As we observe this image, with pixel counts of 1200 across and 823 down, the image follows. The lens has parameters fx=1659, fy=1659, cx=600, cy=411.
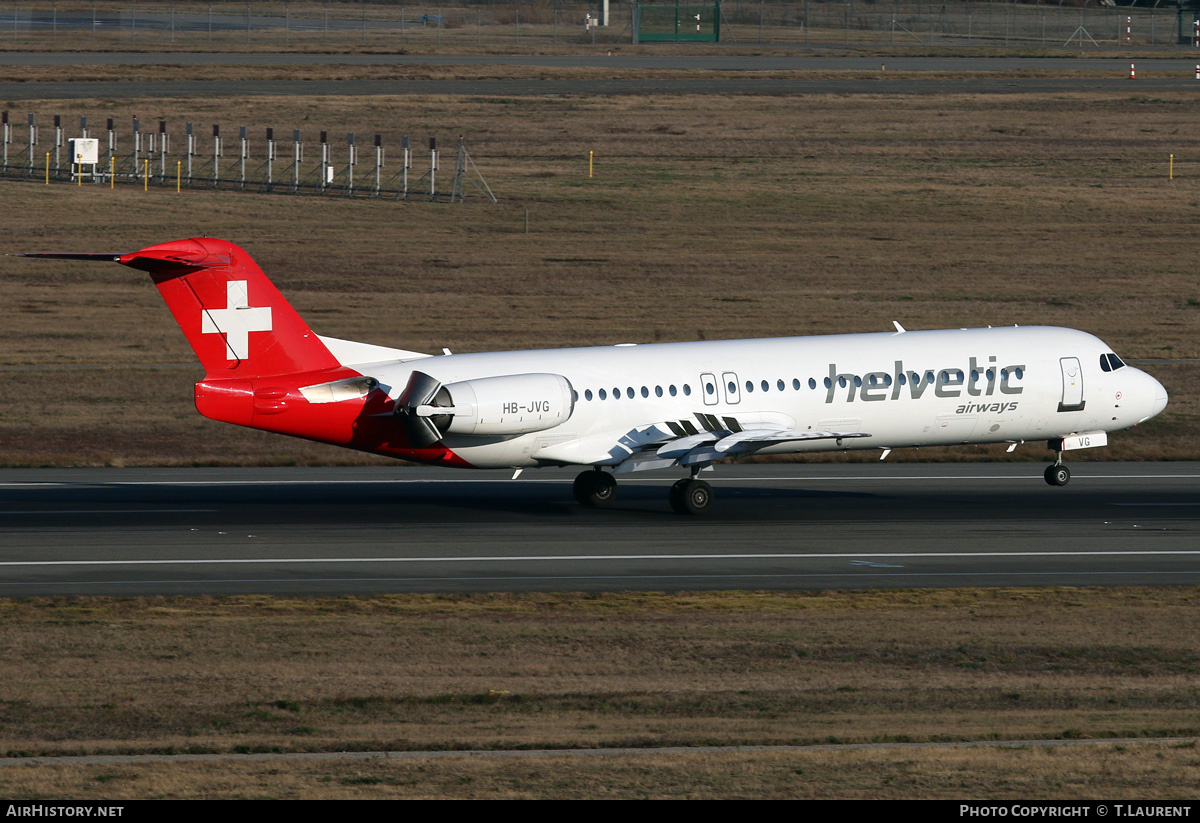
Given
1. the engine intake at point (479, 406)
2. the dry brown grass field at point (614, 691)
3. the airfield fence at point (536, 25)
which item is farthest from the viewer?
the airfield fence at point (536, 25)

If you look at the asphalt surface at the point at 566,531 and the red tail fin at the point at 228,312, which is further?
the red tail fin at the point at 228,312

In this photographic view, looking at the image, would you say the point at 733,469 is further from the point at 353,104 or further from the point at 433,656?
the point at 353,104

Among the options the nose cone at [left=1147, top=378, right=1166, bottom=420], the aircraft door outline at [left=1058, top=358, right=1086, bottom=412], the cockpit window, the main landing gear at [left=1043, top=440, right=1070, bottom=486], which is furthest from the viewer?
the nose cone at [left=1147, top=378, right=1166, bottom=420]

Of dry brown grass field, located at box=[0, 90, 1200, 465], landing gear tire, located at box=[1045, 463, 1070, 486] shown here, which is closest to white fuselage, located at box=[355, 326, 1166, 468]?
landing gear tire, located at box=[1045, 463, 1070, 486]

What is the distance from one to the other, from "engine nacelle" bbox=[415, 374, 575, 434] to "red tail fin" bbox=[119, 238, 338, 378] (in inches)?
110

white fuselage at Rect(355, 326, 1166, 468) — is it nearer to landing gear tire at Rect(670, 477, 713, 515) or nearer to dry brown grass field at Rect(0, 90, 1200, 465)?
landing gear tire at Rect(670, 477, 713, 515)

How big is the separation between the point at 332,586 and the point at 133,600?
332 cm

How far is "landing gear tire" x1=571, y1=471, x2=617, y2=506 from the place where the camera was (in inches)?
1422

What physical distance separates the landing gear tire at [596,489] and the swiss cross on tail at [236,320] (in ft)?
26.1

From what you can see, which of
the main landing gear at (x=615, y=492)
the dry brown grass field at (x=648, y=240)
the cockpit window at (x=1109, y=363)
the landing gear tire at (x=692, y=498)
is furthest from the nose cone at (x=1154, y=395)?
the landing gear tire at (x=692, y=498)

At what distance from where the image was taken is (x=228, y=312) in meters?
32.0

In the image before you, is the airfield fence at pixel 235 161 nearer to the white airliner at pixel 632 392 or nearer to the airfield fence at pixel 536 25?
the airfield fence at pixel 536 25

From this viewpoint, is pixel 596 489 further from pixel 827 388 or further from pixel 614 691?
pixel 614 691

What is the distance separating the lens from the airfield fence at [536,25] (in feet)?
405
